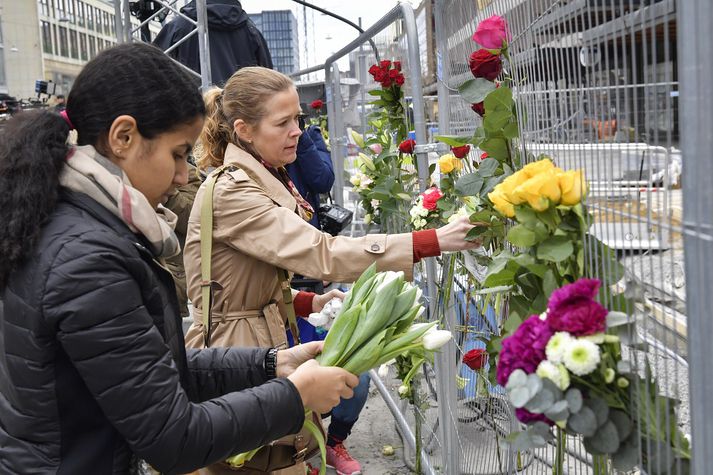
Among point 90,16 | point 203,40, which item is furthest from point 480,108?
point 90,16

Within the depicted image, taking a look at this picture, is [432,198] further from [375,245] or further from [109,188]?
[109,188]

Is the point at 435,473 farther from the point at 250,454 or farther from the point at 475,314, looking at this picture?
the point at 250,454

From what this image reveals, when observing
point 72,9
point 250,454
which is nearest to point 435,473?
point 250,454

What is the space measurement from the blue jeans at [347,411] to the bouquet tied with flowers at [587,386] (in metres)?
2.90

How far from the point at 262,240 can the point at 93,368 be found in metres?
1.14

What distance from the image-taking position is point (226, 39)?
21.4 ft

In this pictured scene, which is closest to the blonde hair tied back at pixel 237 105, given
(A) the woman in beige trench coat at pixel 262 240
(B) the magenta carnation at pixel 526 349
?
(A) the woman in beige trench coat at pixel 262 240

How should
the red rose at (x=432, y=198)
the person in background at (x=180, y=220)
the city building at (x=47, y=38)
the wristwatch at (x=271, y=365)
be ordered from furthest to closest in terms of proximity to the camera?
1. the city building at (x=47, y=38)
2. the person in background at (x=180, y=220)
3. the red rose at (x=432, y=198)
4. the wristwatch at (x=271, y=365)

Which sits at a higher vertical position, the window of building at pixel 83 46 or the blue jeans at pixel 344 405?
the window of building at pixel 83 46

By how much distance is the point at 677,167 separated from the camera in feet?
3.65

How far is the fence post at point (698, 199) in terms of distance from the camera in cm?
101

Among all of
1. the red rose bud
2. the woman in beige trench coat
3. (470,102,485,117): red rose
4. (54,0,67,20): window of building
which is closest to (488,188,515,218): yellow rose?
(470,102,485,117): red rose

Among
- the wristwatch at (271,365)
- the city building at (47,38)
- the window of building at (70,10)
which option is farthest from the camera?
the window of building at (70,10)

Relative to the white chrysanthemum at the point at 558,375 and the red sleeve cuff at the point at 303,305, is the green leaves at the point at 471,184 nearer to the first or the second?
the white chrysanthemum at the point at 558,375
